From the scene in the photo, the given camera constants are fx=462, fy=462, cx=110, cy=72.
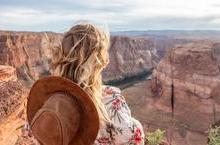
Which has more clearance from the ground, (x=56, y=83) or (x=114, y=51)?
(x=56, y=83)

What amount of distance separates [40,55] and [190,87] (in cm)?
1271

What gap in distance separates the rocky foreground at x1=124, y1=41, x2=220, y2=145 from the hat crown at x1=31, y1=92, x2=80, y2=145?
3062 cm

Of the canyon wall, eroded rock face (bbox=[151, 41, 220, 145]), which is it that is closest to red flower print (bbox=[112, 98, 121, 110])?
the canyon wall

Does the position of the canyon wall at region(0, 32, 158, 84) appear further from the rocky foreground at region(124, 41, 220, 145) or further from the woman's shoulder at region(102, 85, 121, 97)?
the woman's shoulder at region(102, 85, 121, 97)

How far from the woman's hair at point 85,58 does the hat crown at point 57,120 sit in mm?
136

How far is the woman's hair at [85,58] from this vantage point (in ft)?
7.63

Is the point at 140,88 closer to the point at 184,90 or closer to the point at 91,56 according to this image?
the point at 184,90

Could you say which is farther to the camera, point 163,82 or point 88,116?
point 163,82

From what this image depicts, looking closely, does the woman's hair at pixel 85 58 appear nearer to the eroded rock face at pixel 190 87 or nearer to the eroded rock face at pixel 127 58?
the eroded rock face at pixel 190 87

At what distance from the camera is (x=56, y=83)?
2256mm

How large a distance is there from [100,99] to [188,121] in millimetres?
34478

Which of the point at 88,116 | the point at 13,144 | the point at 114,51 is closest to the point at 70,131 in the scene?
the point at 88,116

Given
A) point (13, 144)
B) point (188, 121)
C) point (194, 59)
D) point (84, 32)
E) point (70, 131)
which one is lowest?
point (188, 121)

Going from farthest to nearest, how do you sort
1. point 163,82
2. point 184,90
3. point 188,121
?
point 163,82
point 184,90
point 188,121
